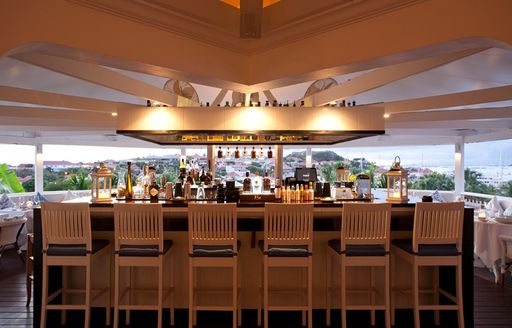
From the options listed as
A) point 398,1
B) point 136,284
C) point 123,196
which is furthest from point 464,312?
point 123,196

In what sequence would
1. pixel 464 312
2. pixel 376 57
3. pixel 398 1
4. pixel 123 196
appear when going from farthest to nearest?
pixel 123 196 < pixel 464 312 < pixel 376 57 < pixel 398 1

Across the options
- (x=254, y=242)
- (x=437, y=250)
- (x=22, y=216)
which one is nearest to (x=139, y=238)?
(x=254, y=242)

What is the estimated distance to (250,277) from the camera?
377cm

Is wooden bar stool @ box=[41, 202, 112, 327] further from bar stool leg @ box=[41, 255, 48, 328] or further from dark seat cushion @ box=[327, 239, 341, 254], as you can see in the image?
dark seat cushion @ box=[327, 239, 341, 254]

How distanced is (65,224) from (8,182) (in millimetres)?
7001

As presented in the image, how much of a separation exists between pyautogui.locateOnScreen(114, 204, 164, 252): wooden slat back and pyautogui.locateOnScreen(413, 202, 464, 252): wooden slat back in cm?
245

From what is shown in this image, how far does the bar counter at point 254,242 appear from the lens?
355 centimetres

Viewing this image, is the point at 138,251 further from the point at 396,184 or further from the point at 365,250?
the point at 396,184

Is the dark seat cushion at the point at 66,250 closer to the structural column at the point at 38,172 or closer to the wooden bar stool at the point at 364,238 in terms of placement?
the wooden bar stool at the point at 364,238

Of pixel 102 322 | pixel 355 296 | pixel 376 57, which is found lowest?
pixel 102 322

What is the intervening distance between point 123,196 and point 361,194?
3.09 metres

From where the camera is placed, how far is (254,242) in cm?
372

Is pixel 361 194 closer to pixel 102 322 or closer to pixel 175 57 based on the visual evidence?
pixel 175 57

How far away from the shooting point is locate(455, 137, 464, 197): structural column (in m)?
9.13
